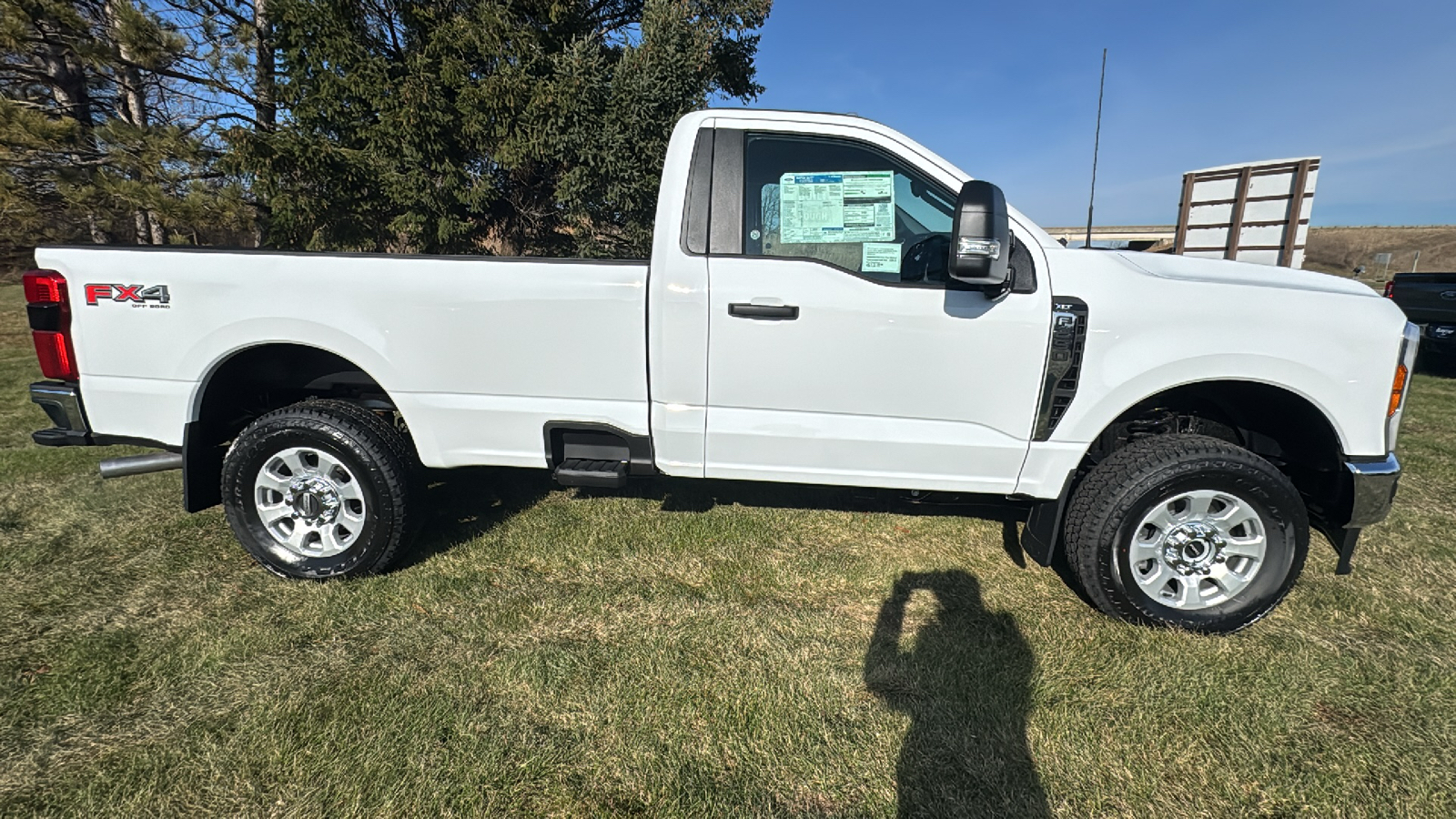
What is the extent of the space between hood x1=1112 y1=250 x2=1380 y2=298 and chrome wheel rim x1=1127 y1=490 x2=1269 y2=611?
0.86m

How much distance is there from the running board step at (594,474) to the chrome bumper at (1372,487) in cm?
297

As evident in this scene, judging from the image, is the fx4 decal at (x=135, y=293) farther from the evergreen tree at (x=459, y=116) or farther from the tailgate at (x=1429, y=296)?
the tailgate at (x=1429, y=296)

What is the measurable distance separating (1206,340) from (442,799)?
3107 mm

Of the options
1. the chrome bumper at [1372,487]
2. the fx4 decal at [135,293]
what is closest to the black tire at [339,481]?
the fx4 decal at [135,293]

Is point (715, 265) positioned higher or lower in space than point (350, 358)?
higher

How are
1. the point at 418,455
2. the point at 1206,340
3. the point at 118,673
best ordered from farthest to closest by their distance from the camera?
the point at 418,455, the point at 1206,340, the point at 118,673

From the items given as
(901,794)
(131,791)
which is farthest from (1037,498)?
(131,791)

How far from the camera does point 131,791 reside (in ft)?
6.41

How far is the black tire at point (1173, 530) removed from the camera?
2.74 metres

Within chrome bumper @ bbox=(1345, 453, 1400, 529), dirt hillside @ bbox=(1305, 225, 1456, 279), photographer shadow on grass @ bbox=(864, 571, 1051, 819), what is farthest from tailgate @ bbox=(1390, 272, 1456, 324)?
dirt hillside @ bbox=(1305, 225, 1456, 279)

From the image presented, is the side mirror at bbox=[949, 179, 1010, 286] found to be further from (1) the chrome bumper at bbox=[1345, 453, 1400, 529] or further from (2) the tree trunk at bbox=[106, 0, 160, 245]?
(2) the tree trunk at bbox=[106, 0, 160, 245]

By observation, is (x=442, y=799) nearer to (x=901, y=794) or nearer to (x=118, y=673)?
(x=901, y=794)

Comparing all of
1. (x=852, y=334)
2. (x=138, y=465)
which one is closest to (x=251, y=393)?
(x=138, y=465)

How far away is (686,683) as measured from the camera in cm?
247
